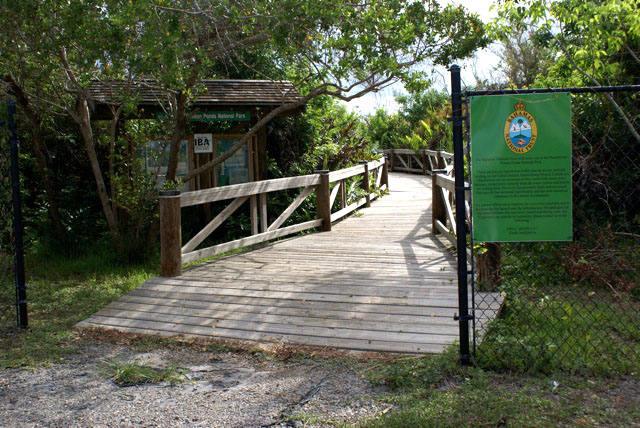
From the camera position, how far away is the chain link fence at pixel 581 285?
494 centimetres

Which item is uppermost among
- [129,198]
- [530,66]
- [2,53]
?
[530,66]

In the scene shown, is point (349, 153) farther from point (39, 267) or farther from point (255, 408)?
point (255, 408)

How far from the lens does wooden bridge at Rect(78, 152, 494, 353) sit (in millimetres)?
6000

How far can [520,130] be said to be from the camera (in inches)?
179

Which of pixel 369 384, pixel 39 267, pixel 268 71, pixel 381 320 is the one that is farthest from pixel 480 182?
pixel 268 71

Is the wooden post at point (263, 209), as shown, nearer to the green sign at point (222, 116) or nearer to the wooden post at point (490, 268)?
the green sign at point (222, 116)

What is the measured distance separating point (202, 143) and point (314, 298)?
611cm

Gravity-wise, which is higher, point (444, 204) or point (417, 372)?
point (444, 204)

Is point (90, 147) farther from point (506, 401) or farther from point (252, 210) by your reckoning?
point (506, 401)

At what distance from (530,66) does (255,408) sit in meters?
29.1

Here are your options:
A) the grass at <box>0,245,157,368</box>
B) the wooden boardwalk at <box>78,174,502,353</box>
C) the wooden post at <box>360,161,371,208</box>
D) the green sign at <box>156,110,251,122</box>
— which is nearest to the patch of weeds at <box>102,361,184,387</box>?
the grass at <box>0,245,157,368</box>

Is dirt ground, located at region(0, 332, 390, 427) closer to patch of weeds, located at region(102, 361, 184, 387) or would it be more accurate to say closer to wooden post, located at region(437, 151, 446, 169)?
patch of weeds, located at region(102, 361, 184, 387)

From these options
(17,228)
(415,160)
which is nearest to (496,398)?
(17,228)

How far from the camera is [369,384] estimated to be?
15.6ft
